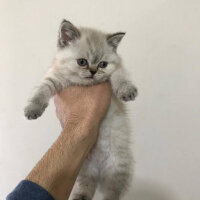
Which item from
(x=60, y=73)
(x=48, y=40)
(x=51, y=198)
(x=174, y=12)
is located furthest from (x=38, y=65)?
(x=51, y=198)

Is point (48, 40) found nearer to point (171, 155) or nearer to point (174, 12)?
point (174, 12)

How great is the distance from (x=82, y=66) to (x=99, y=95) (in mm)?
151

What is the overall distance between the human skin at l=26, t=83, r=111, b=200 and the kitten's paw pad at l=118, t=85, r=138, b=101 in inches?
2.7

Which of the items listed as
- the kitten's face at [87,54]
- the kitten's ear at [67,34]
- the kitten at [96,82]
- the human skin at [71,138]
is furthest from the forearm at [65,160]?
the kitten's ear at [67,34]

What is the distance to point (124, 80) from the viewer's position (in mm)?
1121

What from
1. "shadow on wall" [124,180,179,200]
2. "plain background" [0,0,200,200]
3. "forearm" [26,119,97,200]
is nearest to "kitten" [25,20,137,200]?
"forearm" [26,119,97,200]

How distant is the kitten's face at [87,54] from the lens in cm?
112

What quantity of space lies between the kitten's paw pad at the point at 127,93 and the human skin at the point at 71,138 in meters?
0.07

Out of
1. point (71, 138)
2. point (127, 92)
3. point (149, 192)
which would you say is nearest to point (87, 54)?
point (127, 92)

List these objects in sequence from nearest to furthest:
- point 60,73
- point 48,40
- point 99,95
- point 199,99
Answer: point 99,95, point 60,73, point 199,99, point 48,40

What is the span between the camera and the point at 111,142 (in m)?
1.10

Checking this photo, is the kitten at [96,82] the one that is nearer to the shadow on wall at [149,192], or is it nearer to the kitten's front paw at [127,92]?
the kitten's front paw at [127,92]

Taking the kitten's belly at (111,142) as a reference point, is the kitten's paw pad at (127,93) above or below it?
above

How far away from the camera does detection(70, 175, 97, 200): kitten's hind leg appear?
1.13 meters
